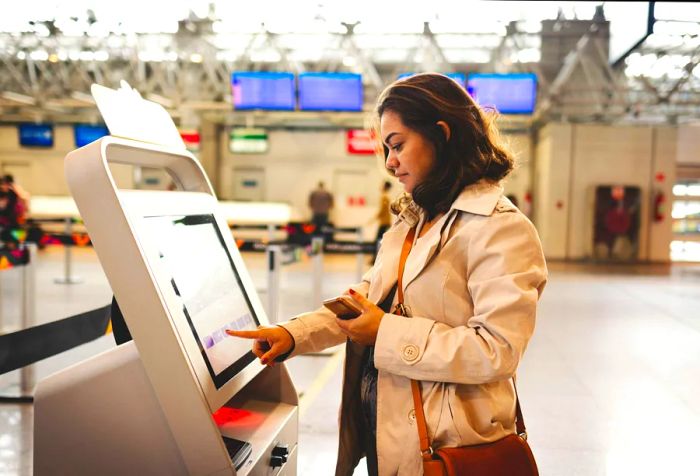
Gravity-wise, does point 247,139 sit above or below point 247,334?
above

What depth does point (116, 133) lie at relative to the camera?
1.32m

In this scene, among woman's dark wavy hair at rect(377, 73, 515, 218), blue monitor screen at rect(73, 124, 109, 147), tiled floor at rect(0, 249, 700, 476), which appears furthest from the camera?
blue monitor screen at rect(73, 124, 109, 147)

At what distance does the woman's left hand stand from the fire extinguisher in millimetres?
15254

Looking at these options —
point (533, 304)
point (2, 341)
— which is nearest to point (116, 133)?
point (533, 304)

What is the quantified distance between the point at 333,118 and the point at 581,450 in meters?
14.6

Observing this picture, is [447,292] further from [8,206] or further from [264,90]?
[8,206]

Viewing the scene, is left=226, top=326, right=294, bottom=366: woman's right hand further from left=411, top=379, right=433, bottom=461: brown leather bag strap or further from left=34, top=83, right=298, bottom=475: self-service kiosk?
left=411, top=379, right=433, bottom=461: brown leather bag strap

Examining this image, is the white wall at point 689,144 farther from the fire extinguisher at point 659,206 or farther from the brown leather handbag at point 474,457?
the brown leather handbag at point 474,457

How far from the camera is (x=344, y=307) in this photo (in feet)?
4.30

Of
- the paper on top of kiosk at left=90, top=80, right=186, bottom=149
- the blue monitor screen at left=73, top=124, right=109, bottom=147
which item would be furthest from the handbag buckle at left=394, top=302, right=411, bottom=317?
the blue monitor screen at left=73, top=124, right=109, bottom=147

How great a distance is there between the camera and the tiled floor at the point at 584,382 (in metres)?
3.19

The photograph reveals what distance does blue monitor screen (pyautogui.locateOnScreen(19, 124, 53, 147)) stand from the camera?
58.9ft

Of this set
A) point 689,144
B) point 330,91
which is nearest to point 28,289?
point 330,91

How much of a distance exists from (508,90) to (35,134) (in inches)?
577
